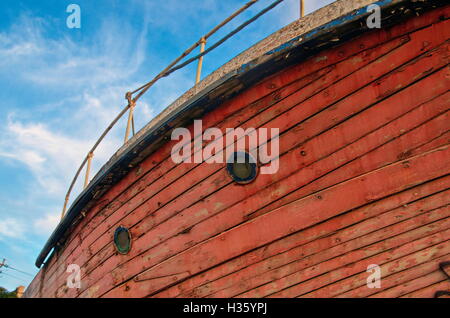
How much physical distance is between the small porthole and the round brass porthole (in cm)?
154

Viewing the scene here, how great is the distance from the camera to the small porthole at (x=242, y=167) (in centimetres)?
299

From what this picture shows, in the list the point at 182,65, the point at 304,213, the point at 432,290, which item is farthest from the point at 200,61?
the point at 432,290

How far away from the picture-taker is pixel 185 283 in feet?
10.6

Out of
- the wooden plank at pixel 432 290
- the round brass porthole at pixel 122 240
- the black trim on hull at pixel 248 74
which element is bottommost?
the wooden plank at pixel 432 290

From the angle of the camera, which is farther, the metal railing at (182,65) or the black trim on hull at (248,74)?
the metal railing at (182,65)

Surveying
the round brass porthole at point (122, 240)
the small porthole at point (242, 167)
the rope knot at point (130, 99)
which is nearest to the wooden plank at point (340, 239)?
the small porthole at point (242, 167)

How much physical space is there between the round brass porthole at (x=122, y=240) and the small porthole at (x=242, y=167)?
5.07ft

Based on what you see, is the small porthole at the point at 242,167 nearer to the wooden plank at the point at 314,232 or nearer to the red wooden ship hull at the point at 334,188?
the red wooden ship hull at the point at 334,188

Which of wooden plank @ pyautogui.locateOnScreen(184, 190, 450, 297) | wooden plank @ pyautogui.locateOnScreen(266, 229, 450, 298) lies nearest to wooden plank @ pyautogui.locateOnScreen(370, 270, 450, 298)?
wooden plank @ pyautogui.locateOnScreen(266, 229, 450, 298)

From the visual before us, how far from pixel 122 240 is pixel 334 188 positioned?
2495mm

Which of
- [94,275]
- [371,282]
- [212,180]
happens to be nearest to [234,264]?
[212,180]

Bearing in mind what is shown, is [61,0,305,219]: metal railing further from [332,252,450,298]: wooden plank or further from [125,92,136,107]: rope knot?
[332,252,450,298]: wooden plank
